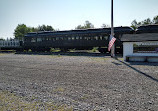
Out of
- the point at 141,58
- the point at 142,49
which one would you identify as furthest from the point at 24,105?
the point at 142,49

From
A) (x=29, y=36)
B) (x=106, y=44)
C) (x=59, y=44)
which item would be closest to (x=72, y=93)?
(x=106, y=44)

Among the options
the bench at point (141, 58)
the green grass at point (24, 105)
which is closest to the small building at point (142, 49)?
the bench at point (141, 58)

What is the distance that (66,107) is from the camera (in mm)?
3857

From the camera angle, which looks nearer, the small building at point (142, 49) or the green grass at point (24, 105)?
the green grass at point (24, 105)

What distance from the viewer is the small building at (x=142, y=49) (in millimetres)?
11812

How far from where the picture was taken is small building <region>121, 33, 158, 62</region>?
38.8 ft

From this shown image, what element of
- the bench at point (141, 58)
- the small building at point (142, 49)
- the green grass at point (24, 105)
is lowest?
the green grass at point (24, 105)

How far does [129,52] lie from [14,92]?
11308mm

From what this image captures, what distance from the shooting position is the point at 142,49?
485 inches

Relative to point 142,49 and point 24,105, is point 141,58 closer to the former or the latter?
point 142,49

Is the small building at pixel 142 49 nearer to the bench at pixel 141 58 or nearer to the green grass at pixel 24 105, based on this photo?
the bench at pixel 141 58

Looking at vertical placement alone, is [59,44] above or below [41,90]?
above

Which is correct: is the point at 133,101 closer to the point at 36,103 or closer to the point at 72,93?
the point at 72,93

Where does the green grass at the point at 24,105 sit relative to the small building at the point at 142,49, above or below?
below
